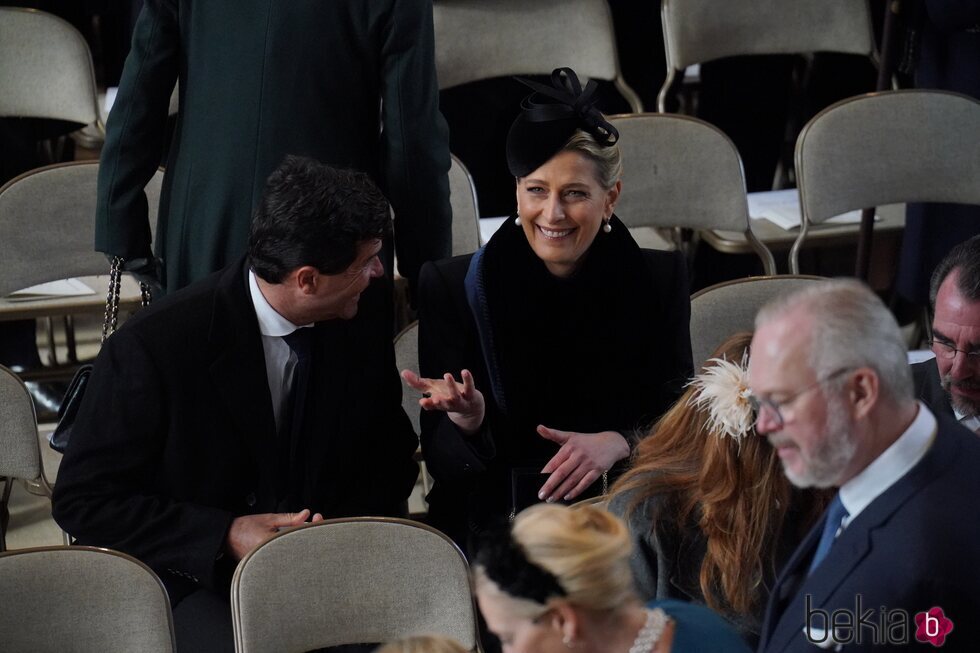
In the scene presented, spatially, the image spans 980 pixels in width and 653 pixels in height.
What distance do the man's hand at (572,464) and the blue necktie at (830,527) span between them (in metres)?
0.93

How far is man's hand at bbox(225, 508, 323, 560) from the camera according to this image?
8.84 ft

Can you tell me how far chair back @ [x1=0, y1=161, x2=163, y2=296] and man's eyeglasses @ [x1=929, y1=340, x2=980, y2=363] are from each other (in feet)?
7.52

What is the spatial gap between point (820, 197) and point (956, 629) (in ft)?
8.74

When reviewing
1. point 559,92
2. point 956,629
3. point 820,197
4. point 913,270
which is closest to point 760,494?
point 956,629

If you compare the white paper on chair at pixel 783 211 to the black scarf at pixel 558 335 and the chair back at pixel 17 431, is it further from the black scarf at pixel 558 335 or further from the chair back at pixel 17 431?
the chair back at pixel 17 431

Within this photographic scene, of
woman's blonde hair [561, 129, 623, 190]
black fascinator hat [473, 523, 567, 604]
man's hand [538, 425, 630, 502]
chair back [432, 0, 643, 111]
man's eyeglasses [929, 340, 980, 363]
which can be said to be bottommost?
man's hand [538, 425, 630, 502]

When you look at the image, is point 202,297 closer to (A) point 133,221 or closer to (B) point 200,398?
(B) point 200,398

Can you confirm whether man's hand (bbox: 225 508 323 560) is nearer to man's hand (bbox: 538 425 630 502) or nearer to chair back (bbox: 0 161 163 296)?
man's hand (bbox: 538 425 630 502)

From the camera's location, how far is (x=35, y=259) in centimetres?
383

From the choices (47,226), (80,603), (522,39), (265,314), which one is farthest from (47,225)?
(522,39)

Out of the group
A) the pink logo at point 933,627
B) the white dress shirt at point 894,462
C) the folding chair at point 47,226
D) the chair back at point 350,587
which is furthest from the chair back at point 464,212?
the pink logo at point 933,627

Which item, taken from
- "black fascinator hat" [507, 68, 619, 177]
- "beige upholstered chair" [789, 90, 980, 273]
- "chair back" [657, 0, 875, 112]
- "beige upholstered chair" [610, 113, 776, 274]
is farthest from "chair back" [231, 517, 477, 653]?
"chair back" [657, 0, 875, 112]

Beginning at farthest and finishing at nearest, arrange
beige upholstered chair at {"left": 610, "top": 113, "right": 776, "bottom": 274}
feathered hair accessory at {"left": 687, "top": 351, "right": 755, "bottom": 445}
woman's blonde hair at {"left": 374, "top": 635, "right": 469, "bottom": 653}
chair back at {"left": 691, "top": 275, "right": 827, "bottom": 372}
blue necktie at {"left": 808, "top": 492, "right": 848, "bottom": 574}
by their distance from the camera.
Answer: beige upholstered chair at {"left": 610, "top": 113, "right": 776, "bottom": 274} → chair back at {"left": 691, "top": 275, "right": 827, "bottom": 372} → feathered hair accessory at {"left": 687, "top": 351, "right": 755, "bottom": 445} → blue necktie at {"left": 808, "top": 492, "right": 848, "bottom": 574} → woman's blonde hair at {"left": 374, "top": 635, "right": 469, "bottom": 653}

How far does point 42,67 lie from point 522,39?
163 centimetres
